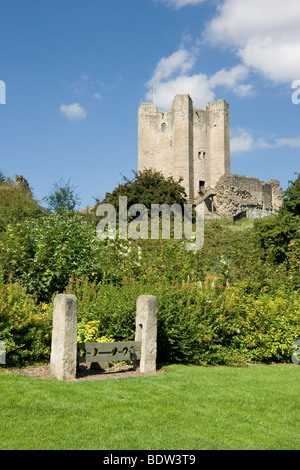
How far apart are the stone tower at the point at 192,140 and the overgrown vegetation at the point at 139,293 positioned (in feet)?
131

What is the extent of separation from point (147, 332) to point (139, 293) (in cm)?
163

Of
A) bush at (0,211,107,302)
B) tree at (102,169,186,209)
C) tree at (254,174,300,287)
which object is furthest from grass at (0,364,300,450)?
tree at (102,169,186,209)

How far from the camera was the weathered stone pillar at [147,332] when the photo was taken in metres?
8.42

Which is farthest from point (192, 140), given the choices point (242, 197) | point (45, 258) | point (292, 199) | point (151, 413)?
point (151, 413)

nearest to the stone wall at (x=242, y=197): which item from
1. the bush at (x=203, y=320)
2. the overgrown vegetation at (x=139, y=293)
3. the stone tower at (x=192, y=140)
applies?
the stone tower at (x=192, y=140)

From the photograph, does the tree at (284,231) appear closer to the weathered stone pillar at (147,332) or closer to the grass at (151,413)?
the weathered stone pillar at (147,332)

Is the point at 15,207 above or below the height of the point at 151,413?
above

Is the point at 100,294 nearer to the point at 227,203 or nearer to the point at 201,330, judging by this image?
the point at 201,330

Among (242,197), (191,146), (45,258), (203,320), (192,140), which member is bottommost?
(203,320)

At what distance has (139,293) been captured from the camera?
32.8ft

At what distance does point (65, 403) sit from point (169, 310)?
3.79m

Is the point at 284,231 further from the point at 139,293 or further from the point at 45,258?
the point at 139,293

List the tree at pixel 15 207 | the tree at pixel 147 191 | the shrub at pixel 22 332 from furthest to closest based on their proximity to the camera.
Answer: the tree at pixel 147 191 → the tree at pixel 15 207 → the shrub at pixel 22 332

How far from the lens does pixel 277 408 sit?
658 cm
